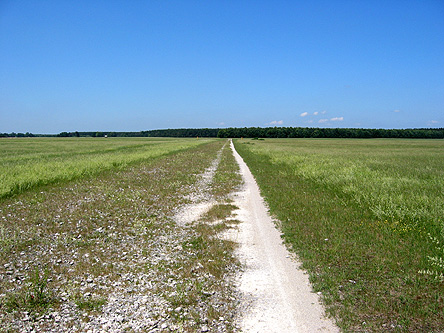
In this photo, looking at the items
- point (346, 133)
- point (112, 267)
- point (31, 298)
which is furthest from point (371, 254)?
point (346, 133)

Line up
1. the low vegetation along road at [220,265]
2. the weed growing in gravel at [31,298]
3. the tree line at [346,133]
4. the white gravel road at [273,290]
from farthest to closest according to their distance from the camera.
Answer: the tree line at [346,133] < the weed growing in gravel at [31,298] < the low vegetation along road at [220,265] < the white gravel road at [273,290]

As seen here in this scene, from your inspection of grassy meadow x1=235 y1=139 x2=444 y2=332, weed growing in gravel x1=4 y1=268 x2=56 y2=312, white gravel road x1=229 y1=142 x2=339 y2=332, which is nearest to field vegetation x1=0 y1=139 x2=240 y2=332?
weed growing in gravel x1=4 y1=268 x2=56 y2=312

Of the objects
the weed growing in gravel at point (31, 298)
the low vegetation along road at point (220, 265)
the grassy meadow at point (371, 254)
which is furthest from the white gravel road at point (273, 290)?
the weed growing in gravel at point (31, 298)

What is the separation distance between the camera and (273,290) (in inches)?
218

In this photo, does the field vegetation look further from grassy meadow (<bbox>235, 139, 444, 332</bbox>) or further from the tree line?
the tree line

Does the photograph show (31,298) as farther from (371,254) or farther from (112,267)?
(371,254)

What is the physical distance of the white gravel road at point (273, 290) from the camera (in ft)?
15.0

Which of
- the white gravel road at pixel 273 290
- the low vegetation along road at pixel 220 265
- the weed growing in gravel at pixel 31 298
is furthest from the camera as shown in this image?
the weed growing in gravel at pixel 31 298

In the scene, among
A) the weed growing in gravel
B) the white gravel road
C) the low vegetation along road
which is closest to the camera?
the white gravel road

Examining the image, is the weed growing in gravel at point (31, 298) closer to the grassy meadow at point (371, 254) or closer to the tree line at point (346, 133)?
the grassy meadow at point (371, 254)

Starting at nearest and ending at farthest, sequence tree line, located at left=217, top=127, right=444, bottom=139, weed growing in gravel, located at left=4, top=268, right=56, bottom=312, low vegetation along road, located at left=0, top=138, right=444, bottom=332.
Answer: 1. low vegetation along road, located at left=0, top=138, right=444, bottom=332
2. weed growing in gravel, located at left=4, top=268, right=56, bottom=312
3. tree line, located at left=217, top=127, right=444, bottom=139

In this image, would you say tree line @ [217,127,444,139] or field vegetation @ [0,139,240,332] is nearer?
field vegetation @ [0,139,240,332]

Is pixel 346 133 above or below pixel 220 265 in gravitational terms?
above

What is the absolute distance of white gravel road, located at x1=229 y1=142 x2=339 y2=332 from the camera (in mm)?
4574
